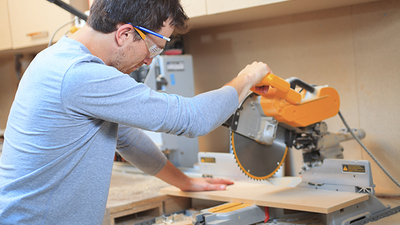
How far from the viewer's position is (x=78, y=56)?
0.79 meters

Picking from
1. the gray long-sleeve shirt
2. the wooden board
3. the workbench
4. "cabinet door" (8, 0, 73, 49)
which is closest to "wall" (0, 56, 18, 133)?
"cabinet door" (8, 0, 73, 49)

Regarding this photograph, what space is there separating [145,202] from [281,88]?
74 cm

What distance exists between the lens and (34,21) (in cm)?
242

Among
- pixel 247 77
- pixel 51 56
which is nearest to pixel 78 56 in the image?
pixel 51 56

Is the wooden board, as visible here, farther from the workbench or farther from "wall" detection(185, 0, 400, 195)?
"wall" detection(185, 0, 400, 195)

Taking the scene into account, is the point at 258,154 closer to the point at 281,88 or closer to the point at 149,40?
the point at 281,88

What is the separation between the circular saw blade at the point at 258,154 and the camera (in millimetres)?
1345

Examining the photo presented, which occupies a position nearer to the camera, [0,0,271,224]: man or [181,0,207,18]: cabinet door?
[0,0,271,224]: man

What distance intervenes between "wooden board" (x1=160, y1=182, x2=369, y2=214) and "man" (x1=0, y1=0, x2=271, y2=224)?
1.57ft

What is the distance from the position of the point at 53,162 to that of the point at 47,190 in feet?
0.22

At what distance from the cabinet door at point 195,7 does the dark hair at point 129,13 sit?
94cm

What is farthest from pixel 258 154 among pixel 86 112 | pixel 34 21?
pixel 34 21

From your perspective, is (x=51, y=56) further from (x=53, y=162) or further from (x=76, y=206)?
(x=76, y=206)

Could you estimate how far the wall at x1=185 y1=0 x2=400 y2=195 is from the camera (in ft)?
5.76
